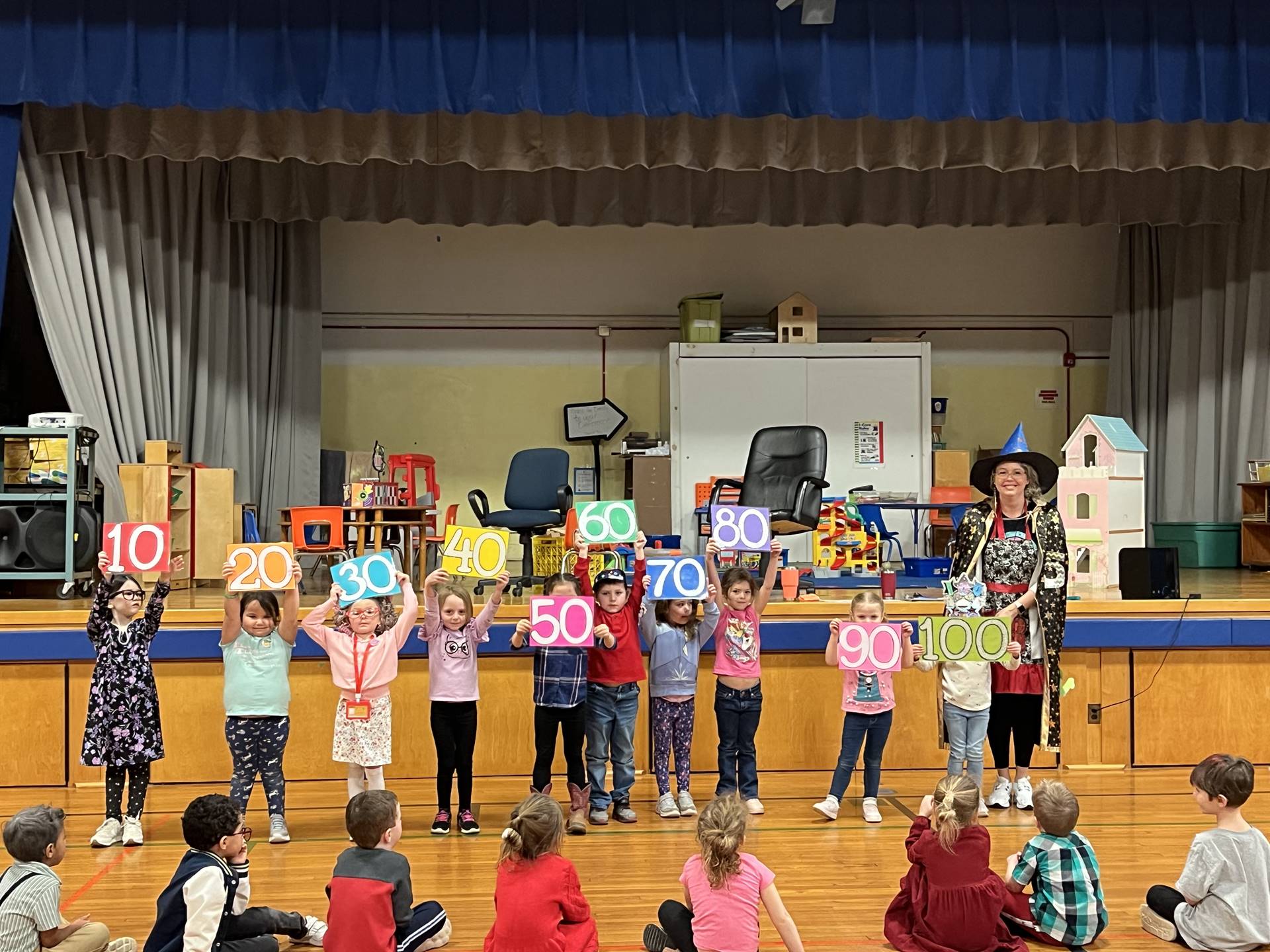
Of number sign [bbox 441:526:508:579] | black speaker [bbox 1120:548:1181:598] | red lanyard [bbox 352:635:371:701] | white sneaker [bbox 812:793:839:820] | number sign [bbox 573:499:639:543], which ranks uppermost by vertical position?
number sign [bbox 573:499:639:543]

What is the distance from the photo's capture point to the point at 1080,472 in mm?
6707

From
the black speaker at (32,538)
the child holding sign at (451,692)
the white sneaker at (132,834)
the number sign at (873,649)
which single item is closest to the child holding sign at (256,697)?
the white sneaker at (132,834)

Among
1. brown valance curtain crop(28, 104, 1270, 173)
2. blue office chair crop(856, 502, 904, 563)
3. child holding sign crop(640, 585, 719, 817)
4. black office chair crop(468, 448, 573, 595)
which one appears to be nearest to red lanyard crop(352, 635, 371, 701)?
child holding sign crop(640, 585, 719, 817)

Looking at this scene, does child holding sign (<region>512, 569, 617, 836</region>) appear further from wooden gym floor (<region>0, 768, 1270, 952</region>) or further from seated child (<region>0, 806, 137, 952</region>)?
seated child (<region>0, 806, 137, 952</region>)

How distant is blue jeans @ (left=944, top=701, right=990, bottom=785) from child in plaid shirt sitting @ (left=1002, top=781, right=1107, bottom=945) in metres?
1.29

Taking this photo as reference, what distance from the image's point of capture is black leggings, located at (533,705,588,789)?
14.8ft

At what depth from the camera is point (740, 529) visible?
4848 millimetres

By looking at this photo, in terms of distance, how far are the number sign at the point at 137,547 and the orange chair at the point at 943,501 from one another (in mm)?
6466

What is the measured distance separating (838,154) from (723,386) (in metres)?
3.29

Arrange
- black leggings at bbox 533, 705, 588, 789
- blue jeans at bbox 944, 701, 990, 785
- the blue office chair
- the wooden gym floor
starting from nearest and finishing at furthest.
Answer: the wooden gym floor
black leggings at bbox 533, 705, 588, 789
blue jeans at bbox 944, 701, 990, 785
the blue office chair

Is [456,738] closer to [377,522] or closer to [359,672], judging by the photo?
[359,672]

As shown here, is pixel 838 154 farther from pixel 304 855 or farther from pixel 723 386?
pixel 304 855

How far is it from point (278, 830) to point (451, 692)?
0.78m

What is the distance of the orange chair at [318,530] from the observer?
25.3 ft
